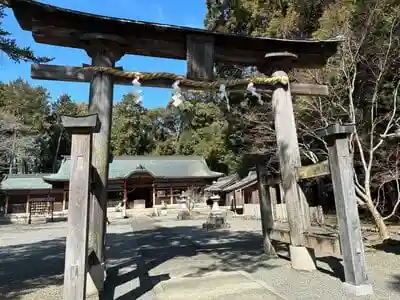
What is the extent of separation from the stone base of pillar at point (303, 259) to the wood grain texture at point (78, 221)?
9.17ft

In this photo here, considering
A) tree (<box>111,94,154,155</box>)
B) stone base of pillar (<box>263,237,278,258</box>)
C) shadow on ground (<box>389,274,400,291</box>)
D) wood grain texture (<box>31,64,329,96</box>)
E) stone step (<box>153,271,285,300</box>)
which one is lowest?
shadow on ground (<box>389,274,400,291</box>)

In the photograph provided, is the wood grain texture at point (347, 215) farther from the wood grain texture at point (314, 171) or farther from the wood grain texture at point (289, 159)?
the wood grain texture at point (289, 159)

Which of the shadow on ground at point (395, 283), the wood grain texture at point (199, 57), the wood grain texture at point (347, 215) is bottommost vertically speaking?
the shadow on ground at point (395, 283)

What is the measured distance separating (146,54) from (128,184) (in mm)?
23429

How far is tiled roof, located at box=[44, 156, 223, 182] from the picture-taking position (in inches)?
1066

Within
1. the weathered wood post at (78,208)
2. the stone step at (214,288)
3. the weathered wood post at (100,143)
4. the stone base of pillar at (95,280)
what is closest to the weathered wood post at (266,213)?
the stone step at (214,288)

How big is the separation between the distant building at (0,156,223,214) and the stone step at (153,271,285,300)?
71.2 ft

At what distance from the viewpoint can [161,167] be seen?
29781 mm

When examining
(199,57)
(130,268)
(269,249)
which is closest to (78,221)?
(130,268)

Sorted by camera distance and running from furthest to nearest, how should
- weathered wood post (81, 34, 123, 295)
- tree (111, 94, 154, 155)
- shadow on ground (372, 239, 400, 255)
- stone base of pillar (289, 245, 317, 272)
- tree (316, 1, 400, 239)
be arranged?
tree (111, 94, 154, 155) → tree (316, 1, 400, 239) → shadow on ground (372, 239, 400, 255) → stone base of pillar (289, 245, 317, 272) → weathered wood post (81, 34, 123, 295)

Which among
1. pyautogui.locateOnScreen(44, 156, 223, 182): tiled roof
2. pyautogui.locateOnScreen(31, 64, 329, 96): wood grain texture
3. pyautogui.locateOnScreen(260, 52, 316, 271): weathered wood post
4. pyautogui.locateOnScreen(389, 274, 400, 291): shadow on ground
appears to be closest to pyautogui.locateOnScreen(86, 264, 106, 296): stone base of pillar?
pyautogui.locateOnScreen(31, 64, 329, 96): wood grain texture

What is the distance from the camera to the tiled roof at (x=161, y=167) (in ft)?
88.9

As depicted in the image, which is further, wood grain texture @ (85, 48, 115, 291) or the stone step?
wood grain texture @ (85, 48, 115, 291)

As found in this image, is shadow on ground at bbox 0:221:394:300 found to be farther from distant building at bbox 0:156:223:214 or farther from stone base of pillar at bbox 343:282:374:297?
distant building at bbox 0:156:223:214
